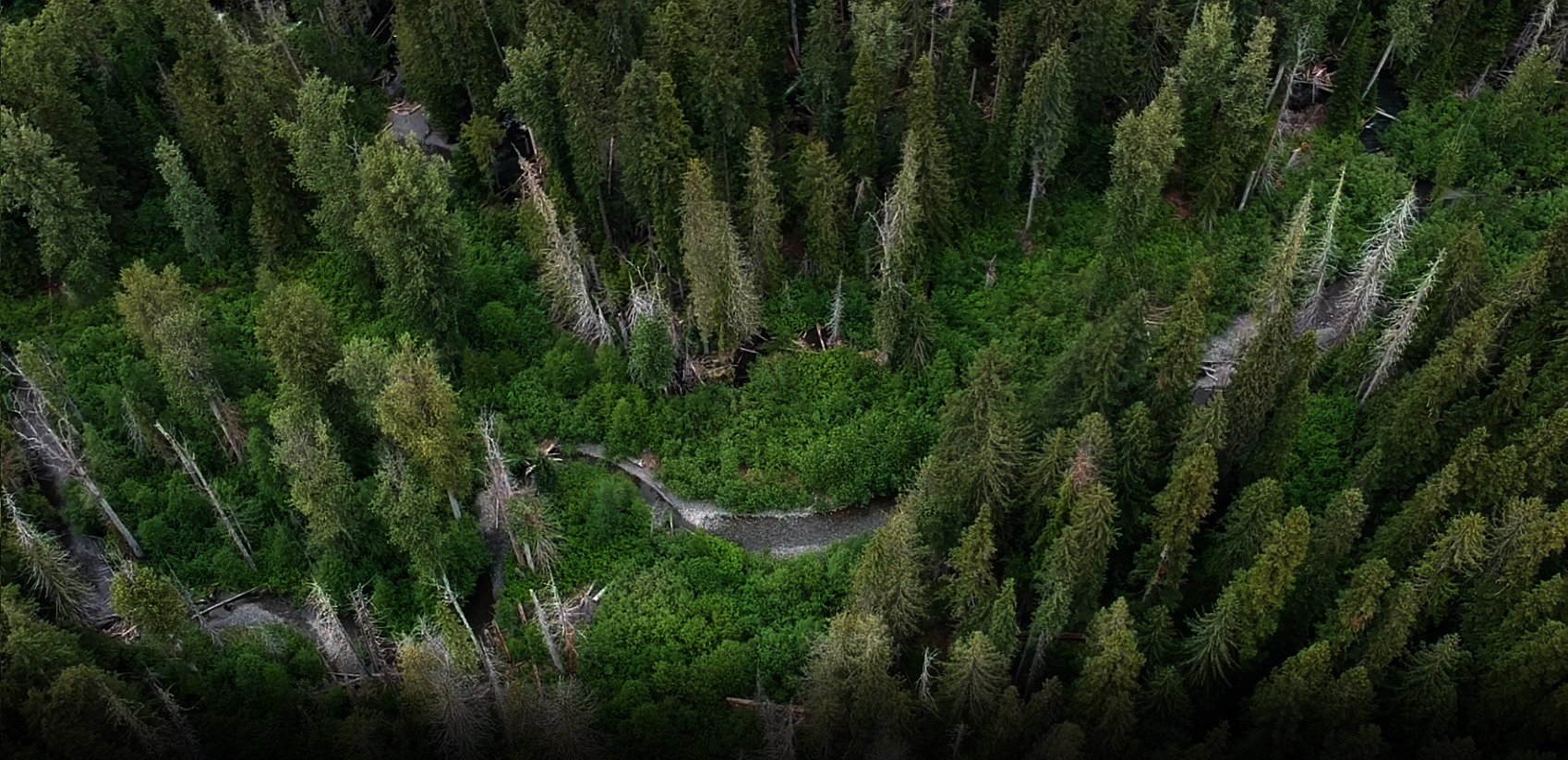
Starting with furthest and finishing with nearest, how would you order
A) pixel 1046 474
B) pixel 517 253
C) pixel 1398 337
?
1. pixel 517 253
2. pixel 1398 337
3. pixel 1046 474

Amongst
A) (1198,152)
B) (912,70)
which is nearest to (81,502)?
(912,70)

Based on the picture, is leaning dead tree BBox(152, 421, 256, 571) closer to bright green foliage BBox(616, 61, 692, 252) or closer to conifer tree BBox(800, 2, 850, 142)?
bright green foliage BBox(616, 61, 692, 252)

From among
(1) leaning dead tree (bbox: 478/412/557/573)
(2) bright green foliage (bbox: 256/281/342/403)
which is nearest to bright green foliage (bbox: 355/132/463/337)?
(2) bright green foliage (bbox: 256/281/342/403)

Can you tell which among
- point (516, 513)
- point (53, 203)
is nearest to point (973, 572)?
point (516, 513)

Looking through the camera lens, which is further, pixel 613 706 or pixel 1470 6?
pixel 1470 6

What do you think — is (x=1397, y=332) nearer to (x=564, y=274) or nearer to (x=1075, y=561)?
(x=1075, y=561)

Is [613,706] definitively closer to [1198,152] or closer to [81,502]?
[81,502]

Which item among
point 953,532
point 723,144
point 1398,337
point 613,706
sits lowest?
point 613,706

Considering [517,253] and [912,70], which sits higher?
[912,70]
